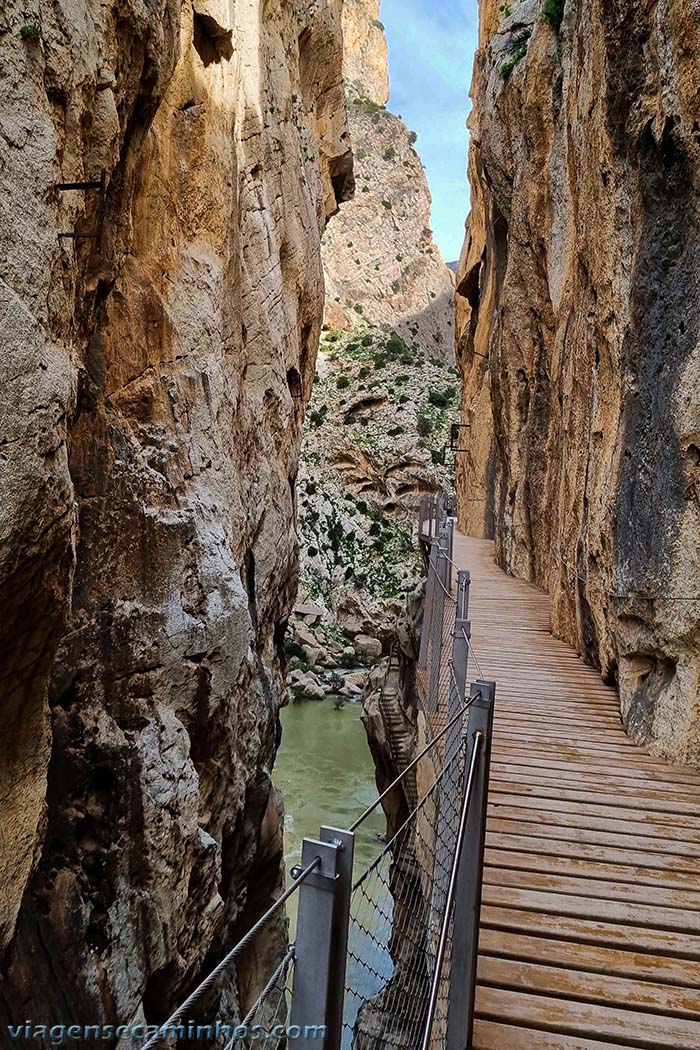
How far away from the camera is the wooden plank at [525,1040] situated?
3.19 m

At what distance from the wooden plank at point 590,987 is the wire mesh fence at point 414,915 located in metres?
0.34

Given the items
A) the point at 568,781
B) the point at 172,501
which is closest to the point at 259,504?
the point at 172,501

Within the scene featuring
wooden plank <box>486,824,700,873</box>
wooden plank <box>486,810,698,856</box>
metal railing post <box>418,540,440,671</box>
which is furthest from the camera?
metal railing post <box>418,540,440,671</box>

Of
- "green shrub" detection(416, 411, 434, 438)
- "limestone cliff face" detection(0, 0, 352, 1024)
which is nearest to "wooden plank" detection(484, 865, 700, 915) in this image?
"limestone cliff face" detection(0, 0, 352, 1024)

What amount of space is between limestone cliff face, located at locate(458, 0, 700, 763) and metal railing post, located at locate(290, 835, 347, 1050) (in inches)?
179

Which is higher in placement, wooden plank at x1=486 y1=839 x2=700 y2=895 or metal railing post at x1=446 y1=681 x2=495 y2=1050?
metal railing post at x1=446 y1=681 x2=495 y2=1050

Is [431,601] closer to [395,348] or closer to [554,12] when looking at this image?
[554,12]

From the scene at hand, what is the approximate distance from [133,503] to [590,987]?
4.60 metres

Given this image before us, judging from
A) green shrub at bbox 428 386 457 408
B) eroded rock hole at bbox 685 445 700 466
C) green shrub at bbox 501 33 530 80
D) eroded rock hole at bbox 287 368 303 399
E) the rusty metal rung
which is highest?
green shrub at bbox 501 33 530 80

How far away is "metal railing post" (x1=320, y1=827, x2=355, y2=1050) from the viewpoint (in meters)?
1.84

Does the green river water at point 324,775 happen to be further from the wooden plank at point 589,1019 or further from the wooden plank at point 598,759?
the wooden plank at point 589,1019

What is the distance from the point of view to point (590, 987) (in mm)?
3494

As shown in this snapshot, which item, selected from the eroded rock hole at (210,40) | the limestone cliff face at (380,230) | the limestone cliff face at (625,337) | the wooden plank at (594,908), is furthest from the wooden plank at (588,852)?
the limestone cliff face at (380,230)

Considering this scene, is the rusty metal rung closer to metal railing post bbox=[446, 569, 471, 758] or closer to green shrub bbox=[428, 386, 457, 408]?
metal railing post bbox=[446, 569, 471, 758]
